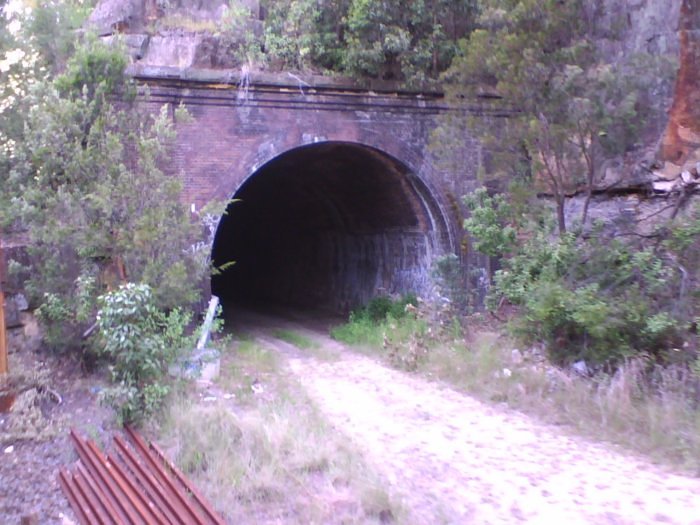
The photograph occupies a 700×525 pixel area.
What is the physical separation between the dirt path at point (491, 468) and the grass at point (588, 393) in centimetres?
26

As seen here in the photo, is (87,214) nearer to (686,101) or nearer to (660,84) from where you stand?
(660,84)

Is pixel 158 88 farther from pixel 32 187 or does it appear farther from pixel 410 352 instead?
pixel 410 352

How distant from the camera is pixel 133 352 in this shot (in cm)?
753

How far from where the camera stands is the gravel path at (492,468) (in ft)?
17.8

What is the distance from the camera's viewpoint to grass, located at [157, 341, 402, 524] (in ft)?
18.1

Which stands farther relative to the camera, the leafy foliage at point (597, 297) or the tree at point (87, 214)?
the tree at point (87, 214)

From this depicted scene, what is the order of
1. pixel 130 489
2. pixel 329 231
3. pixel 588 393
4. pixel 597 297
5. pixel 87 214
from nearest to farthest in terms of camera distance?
pixel 130 489 < pixel 588 393 < pixel 597 297 < pixel 87 214 < pixel 329 231

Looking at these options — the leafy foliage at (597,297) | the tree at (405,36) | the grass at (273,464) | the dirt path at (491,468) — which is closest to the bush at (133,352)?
the grass at (273,464)

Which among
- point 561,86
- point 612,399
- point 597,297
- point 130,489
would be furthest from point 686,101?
point 130,489

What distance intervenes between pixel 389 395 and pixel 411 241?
6.25 m

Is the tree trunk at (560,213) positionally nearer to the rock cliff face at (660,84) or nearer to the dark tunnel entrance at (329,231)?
the rock cliff face at (660,84)

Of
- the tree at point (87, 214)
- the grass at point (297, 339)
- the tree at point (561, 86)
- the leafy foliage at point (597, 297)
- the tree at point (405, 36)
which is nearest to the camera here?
the leafy foliage at point (597, 297)

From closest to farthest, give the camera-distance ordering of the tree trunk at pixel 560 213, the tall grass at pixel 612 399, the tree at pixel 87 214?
the tall grass at pixel 612 399 < the tree at pixel 87 214 < the tree trunk at pixel 560 213

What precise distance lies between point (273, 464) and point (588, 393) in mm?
3616
